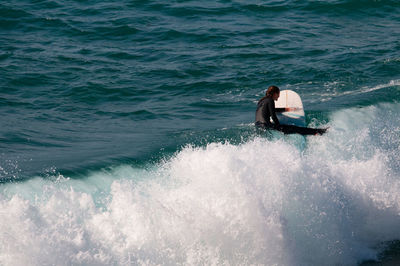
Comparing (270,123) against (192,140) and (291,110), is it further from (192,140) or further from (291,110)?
(192,140)

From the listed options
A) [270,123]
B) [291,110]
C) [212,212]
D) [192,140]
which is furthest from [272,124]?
[212,212]

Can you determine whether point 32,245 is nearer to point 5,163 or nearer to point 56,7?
point 5,163

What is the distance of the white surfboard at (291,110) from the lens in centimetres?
1146

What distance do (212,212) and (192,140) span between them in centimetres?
A: 283

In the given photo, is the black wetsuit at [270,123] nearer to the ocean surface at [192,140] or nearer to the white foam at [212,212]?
the ocean surface at [192,140]

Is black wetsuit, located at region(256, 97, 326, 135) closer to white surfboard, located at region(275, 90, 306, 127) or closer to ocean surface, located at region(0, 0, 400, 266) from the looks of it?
ocean surface, located at region(0, 0, 400, 266)

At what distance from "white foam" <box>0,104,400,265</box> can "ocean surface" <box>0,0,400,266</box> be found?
2 centimetres

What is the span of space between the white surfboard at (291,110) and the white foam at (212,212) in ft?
6.11

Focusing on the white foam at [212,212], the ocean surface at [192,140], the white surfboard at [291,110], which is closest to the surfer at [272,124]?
the ocean surface at [192,140]

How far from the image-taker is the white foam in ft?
23.1

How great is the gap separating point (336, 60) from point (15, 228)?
486 inches

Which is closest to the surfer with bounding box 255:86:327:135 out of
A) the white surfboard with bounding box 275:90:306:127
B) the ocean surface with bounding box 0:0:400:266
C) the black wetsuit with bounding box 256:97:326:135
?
the black wetsuit with bounding box 256:97:326:135

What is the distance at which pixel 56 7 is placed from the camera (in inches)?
840

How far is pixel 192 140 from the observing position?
34.5 feet
